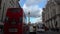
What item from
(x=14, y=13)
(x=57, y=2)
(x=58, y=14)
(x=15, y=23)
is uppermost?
(x=57, y=2)

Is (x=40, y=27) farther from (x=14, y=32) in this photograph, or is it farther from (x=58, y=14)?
(x=14, y=32)

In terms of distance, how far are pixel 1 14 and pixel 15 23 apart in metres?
29.0

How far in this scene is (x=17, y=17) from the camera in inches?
701

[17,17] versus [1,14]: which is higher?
[1,14]

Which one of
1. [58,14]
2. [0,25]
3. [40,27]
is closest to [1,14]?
[0,25]

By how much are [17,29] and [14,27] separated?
43 centimetres

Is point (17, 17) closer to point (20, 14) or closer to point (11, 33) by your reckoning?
point (20, 14)

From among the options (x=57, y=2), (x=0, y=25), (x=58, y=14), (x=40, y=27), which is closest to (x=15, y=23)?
(x=0, y=25)

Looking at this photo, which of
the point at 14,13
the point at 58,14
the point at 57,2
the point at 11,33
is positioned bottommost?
the point at 11,33

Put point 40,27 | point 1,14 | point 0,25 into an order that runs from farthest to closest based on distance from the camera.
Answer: point 40,27 → point 1,14 → point 0,25

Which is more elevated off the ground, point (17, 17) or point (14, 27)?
point (17, 17)

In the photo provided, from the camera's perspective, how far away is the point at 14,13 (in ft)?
59.0

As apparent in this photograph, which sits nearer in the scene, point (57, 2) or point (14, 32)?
point (14, 32)

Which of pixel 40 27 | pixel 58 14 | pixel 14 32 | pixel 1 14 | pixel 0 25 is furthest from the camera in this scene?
pixel 58 14
